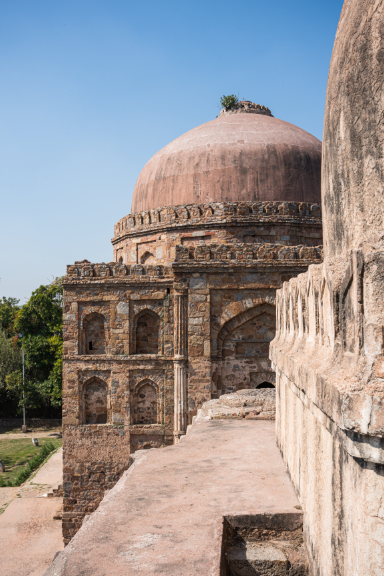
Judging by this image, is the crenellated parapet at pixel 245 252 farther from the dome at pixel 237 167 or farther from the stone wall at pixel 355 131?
the stone wall at pixel 355 131

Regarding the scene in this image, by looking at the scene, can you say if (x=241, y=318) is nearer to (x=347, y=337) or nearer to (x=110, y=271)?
(x=110, y=271)

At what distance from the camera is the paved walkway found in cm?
909

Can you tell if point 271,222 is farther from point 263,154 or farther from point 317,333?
point 317,333

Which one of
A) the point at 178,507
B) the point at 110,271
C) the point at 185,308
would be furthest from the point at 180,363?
the point at 178,507

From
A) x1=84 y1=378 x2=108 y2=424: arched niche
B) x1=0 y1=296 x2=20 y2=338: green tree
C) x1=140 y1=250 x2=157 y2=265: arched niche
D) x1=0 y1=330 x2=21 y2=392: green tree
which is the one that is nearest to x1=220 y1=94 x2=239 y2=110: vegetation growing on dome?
x1=140 y1=250 x2=157 y2=265: arched niche

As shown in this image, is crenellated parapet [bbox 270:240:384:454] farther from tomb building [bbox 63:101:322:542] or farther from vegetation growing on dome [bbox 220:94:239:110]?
vegetation growing on dome [bbox 220:94:239:110]

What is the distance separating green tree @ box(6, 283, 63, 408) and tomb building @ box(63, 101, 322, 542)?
11555 millimetres

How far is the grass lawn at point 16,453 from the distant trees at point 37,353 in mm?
2090

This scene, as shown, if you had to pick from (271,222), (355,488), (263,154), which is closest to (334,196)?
(355,488)

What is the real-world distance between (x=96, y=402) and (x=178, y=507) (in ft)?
25.5

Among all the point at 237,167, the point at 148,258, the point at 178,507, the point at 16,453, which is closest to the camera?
the point at 178,507

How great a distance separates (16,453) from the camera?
58.3ft

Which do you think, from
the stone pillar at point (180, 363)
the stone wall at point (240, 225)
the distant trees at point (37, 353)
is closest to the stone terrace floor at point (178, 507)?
the stone pillar at point (180, 363)

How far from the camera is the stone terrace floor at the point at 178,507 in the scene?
98.9 inches
